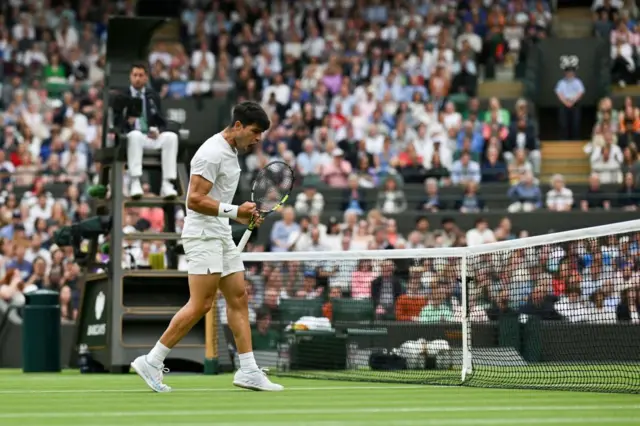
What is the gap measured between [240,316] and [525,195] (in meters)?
13.7

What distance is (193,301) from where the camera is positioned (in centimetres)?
1130

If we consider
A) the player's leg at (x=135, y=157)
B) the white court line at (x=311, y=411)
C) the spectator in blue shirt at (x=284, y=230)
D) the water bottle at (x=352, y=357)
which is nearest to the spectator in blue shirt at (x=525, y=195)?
the spectator in blue shirt at (x=284, y=230)

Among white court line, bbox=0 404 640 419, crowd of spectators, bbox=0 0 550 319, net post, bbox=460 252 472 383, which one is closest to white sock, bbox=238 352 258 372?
white court line, bbox=0 404 640 419

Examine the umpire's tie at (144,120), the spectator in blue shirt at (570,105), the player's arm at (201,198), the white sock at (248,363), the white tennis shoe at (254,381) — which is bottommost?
the white tennis shoe at (254,381)

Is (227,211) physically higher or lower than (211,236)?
higher

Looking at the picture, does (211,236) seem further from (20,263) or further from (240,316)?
(20,263)

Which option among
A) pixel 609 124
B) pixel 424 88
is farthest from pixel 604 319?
pixel 424 88

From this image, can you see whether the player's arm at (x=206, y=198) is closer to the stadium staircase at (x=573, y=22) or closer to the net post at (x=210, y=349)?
the net post at (x=210, y=349)

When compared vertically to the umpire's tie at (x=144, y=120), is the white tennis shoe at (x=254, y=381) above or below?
below

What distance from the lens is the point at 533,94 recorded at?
29641 mm

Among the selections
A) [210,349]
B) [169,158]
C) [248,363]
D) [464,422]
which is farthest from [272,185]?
[169,158]

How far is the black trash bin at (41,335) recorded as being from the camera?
16906 mm

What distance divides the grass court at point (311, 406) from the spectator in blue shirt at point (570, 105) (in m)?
16.8

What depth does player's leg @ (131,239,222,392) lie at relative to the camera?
11266mm
